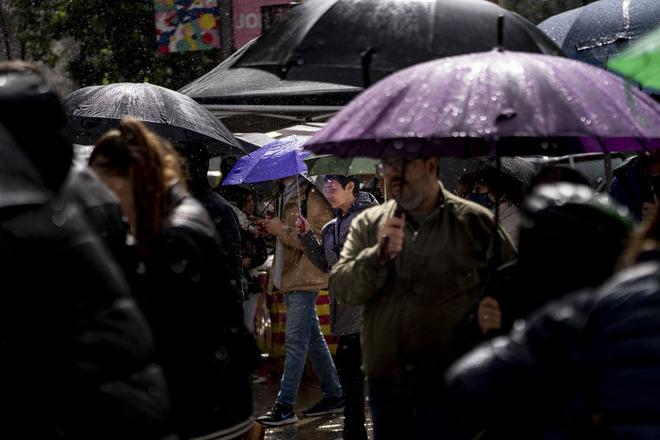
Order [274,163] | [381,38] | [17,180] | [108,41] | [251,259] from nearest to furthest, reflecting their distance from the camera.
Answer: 1. [17,180]
2. [381,38]
3. [274,163]
4. [251,259]
5. [108,41]

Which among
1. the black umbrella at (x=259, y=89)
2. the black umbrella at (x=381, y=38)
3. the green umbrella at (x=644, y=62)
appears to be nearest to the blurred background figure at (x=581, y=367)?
the green umbrella at (x=644, y=62)

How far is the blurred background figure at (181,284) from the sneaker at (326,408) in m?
5.67

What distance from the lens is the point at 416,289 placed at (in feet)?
17.0

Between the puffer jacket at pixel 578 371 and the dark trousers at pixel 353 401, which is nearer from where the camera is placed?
the puffer jacket at pixel 578 371

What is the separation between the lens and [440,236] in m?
5.23

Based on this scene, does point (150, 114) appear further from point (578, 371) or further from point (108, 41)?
point (108, 41)

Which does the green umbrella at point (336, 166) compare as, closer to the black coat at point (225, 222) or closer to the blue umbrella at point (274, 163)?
the blue umbrella at point (274, 163)

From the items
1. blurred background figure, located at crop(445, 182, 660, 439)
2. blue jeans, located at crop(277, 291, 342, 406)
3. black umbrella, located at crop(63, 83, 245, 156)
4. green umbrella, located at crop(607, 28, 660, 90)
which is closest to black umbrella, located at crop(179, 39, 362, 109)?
black umbrella, located at crop(63, 83, 245, 156)

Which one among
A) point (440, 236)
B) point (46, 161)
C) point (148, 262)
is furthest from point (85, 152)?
point (46, 161)

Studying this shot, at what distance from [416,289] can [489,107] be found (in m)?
0.88

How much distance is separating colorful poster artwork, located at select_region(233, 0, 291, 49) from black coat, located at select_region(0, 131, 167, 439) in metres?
21.4

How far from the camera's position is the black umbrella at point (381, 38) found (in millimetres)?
5488

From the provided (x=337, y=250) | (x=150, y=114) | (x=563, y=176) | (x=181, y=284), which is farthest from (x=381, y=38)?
(x=337, y=250)

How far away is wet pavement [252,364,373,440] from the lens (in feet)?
30.8
